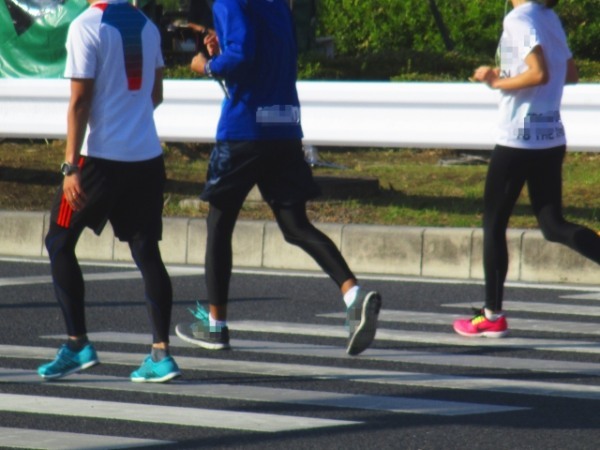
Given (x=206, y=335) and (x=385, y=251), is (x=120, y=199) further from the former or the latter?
(x=385, y=251)

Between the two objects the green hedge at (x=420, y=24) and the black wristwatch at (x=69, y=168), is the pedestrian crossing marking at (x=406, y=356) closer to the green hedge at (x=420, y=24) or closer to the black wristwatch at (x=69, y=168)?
the black wristwatch at (x=69, y=168)

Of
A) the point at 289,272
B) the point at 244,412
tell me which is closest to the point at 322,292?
the point at 289,272

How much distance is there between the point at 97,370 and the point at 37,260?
187 inches

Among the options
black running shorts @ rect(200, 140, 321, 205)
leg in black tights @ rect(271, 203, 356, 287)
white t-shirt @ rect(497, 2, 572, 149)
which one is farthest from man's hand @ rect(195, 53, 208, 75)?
white t-shirt @ rect(497, 2, 572, 149)

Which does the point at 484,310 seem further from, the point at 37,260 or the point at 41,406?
the point at 37,260

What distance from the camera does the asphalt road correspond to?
200 inches

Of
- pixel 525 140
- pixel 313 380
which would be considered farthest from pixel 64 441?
pixel 525 140

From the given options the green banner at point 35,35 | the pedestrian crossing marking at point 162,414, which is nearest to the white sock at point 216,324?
the pedestrian crossing marking at point 162,414

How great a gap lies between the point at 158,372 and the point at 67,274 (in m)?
0.53

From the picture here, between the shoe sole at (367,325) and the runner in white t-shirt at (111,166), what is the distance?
859 millimetres

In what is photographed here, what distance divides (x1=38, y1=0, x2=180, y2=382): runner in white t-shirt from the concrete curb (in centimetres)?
423

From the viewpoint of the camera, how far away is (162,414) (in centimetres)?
541

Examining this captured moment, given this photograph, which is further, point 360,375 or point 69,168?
point 360,375

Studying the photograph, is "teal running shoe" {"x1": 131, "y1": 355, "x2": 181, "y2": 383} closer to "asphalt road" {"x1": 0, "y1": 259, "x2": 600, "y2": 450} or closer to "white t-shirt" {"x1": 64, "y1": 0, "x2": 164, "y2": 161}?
"asphalt road" {"x1": 0, "y1": 259, "x2": 600, "y2": 450}
